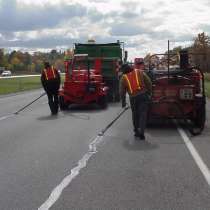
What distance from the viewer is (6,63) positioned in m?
184

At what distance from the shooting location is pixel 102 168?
30.8 ft

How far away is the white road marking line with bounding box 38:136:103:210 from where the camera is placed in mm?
6934

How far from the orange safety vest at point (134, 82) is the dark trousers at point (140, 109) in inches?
6.6

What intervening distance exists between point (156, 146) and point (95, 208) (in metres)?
5.48

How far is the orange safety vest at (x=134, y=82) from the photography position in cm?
1359

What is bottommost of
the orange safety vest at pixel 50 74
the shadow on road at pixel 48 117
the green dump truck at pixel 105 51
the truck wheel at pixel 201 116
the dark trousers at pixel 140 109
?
the shadow on road at pixel 48 117

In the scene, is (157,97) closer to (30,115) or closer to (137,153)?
(137,153)

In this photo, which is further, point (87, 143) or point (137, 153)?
point (87, 143)

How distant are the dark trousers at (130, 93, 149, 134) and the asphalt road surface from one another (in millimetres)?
420

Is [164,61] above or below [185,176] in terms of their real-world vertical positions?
above

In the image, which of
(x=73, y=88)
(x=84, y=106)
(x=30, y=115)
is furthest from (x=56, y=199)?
(x=84, y=106)

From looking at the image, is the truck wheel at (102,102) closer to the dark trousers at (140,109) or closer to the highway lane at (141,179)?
the dark trousers at (140,109)

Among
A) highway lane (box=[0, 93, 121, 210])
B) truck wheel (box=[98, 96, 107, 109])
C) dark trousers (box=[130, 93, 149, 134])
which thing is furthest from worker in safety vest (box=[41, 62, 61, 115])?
dark trousers (box=[130, 93, 149, 134])

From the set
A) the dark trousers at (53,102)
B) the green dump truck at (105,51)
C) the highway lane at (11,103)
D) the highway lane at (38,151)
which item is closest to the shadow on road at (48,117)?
the highway lane at (38,151)
